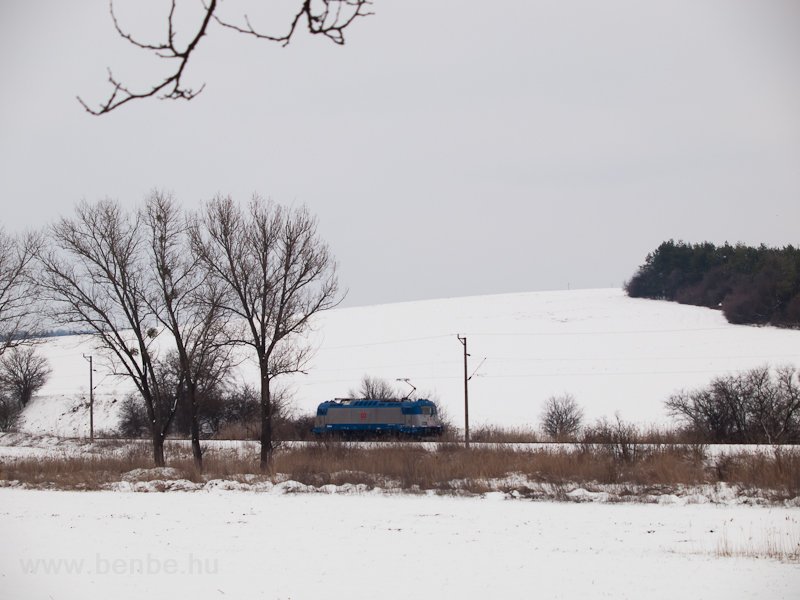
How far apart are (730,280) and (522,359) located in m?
31.5

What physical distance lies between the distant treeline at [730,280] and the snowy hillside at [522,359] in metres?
2.70

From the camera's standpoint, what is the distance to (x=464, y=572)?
1312 centimetres

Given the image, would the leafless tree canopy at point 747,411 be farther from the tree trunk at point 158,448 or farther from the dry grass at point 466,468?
the tree trunk at point 158,448

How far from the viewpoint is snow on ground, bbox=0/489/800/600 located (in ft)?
39.2

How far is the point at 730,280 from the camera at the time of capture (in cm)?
8706

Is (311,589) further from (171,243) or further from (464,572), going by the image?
(171,243)

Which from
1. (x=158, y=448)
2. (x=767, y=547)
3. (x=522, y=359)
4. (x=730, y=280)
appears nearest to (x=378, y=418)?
(x=158, y=448)

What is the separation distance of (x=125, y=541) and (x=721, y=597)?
39.0 ft

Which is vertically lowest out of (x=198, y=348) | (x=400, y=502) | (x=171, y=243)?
(x=400, y=502)

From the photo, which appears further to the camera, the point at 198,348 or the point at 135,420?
the point at 135,420

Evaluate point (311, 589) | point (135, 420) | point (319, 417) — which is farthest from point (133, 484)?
point (135, 420)

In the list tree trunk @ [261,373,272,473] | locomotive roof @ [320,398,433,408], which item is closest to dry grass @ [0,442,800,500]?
tree trunk @ [261,373,272,473]

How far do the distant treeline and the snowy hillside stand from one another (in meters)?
2.70

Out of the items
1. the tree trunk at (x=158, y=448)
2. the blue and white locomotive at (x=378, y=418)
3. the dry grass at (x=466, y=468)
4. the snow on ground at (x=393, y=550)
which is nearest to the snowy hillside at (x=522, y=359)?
the blue and white locomotive at (x=378, y=418)
